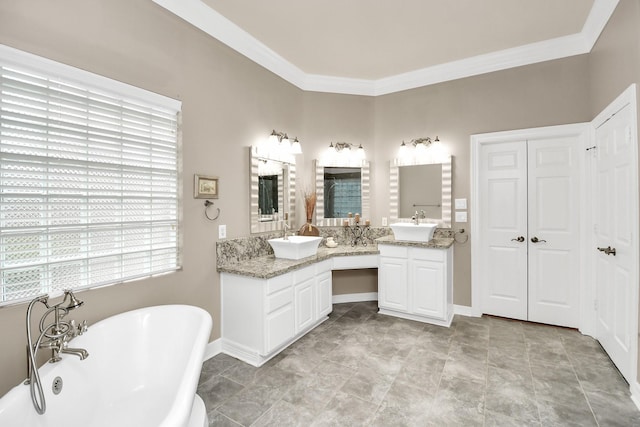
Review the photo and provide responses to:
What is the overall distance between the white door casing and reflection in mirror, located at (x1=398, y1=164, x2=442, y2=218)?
1.50 m

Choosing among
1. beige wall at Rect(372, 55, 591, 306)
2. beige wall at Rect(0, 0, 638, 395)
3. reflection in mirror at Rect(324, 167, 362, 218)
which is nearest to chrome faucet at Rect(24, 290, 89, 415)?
beige wall at Rect(0, 0, 638, 395)

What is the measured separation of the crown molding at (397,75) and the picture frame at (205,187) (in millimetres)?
1287

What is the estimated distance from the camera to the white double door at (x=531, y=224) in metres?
3.29

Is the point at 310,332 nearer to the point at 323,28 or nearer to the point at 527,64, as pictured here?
the point at 323,28

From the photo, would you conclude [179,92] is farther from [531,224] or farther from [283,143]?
[531,224]

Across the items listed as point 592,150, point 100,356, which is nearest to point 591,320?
point 592,150

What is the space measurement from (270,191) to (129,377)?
211 centimetres

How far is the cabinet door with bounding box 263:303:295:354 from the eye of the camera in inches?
102

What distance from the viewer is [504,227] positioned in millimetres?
3596

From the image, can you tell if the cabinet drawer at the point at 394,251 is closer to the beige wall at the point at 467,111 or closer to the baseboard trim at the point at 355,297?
the beige wall at the point at 467,111

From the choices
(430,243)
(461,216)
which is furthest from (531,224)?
(430,243)

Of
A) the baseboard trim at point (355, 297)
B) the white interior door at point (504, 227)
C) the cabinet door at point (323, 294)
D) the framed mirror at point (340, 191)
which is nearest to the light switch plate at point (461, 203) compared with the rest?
the white interior door at point (504, 227)

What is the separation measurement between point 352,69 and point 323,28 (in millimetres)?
945

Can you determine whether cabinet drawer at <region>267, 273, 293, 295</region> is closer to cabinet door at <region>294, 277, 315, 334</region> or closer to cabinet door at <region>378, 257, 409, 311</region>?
cabinet door at <region>294, 277, 315, 334</region>
